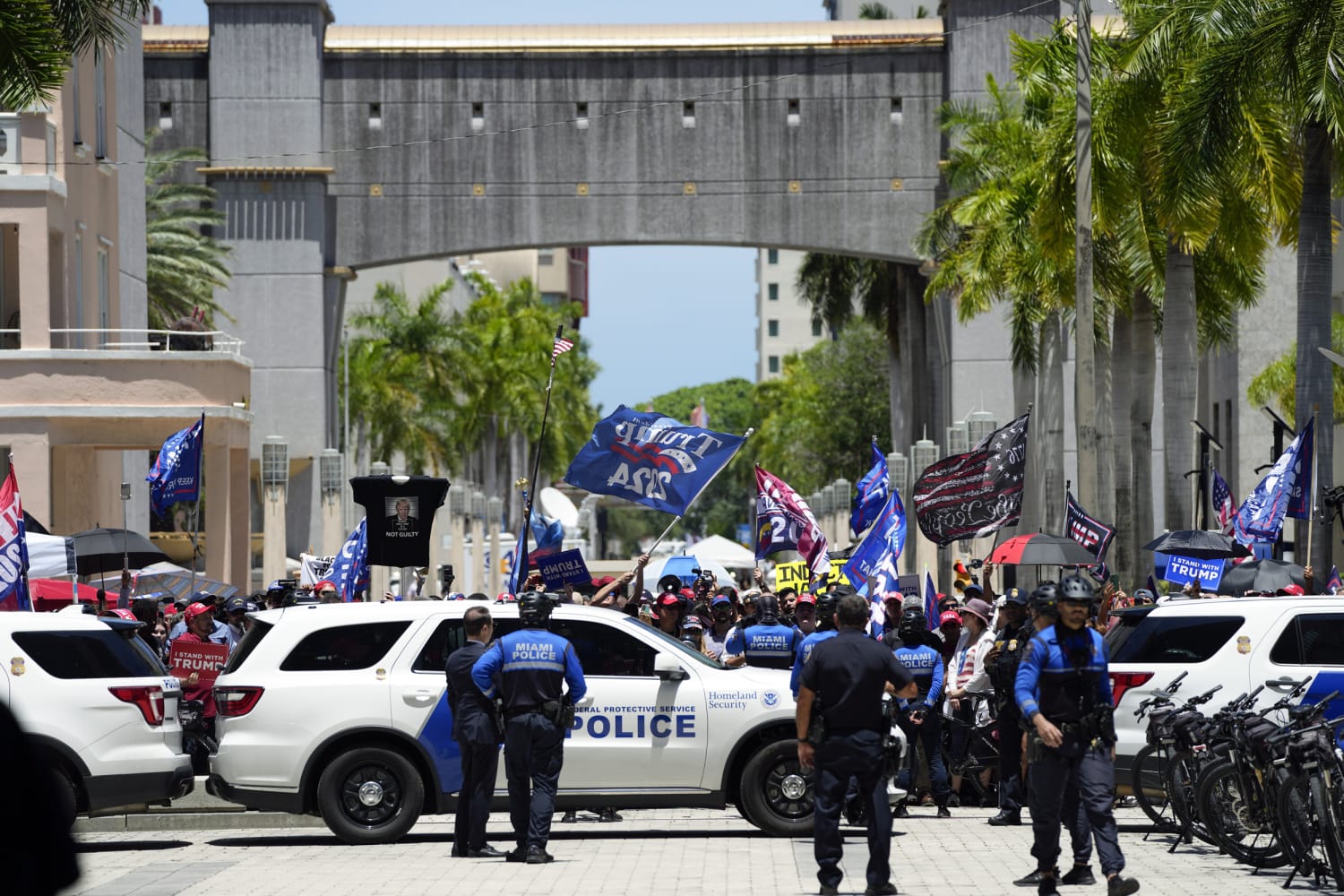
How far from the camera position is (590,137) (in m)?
47.3

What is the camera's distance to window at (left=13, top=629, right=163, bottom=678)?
1419cm

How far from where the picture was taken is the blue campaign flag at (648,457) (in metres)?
21.0

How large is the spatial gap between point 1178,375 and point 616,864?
1822cm

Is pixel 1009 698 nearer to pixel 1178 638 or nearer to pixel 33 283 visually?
pixel 1178 638

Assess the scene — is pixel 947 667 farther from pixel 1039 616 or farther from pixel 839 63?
pixel 839 63

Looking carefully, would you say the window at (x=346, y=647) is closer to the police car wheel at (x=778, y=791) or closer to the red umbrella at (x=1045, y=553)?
the police car wheel at (x=778, y=791)

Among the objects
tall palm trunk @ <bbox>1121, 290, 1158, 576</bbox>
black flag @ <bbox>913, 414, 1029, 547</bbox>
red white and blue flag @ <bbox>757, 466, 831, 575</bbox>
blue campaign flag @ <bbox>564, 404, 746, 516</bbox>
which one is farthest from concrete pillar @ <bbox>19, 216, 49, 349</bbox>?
tall palm trunk @ <bbox>1121, 290, 1158, 576</bbox>

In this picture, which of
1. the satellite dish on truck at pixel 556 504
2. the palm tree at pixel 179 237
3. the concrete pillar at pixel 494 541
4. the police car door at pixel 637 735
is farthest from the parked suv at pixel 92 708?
the concrete pillar at pixel 494 541

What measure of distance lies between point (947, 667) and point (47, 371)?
18534 millimetres

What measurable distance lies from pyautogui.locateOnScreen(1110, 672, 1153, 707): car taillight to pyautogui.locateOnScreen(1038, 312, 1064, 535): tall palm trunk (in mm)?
22629

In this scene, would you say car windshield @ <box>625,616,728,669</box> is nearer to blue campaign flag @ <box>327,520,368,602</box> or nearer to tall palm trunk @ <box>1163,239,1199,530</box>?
blue campaign flag @ <box>327,520,368,602</box>

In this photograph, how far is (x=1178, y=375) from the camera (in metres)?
29.5

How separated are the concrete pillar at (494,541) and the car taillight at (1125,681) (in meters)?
44.5

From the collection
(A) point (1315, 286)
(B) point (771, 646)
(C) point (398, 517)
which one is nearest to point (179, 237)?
(C) point (398, 517)
